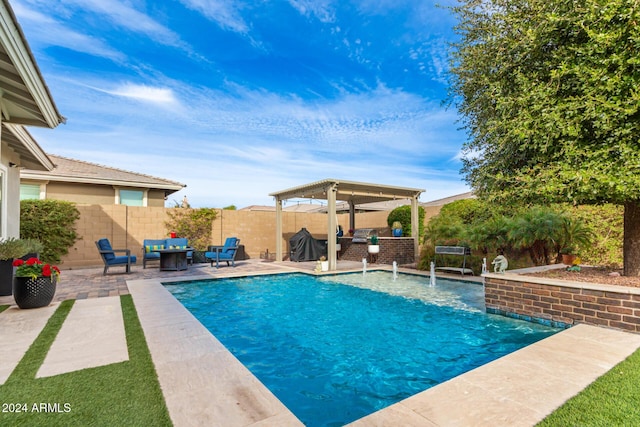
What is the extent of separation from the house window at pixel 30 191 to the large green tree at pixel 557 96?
1736 cm

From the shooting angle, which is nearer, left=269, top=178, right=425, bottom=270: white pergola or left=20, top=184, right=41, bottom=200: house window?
left=269, top=178, right=425, bottom=270: white pergola

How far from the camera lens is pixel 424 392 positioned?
2445 mm

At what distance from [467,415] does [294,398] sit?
154 centimetres

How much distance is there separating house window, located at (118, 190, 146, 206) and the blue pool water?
400 inches

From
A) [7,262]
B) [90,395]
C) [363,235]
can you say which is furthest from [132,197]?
[90,395]

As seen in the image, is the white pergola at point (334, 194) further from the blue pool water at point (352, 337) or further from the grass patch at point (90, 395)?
Answer: the grass patch at point (90, 395)

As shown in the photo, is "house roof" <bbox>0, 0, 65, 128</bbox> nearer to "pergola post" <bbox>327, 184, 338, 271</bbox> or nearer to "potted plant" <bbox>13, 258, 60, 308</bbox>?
"potted plant" <bbox>13, 258, 60, 308</bbox>

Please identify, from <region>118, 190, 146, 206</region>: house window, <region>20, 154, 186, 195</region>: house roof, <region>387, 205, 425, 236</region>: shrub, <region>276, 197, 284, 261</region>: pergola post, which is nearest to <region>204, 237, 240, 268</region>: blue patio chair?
<region>276, 197, 284, 261</region>: pergola post

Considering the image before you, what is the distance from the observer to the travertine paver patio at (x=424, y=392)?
207cm

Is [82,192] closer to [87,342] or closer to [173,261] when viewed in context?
[173,261]

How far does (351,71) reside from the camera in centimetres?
1248

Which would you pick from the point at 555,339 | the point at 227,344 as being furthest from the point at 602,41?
the point at 227,344

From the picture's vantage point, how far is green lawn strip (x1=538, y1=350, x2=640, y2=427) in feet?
6.52

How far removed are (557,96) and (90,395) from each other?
20.6 ft
